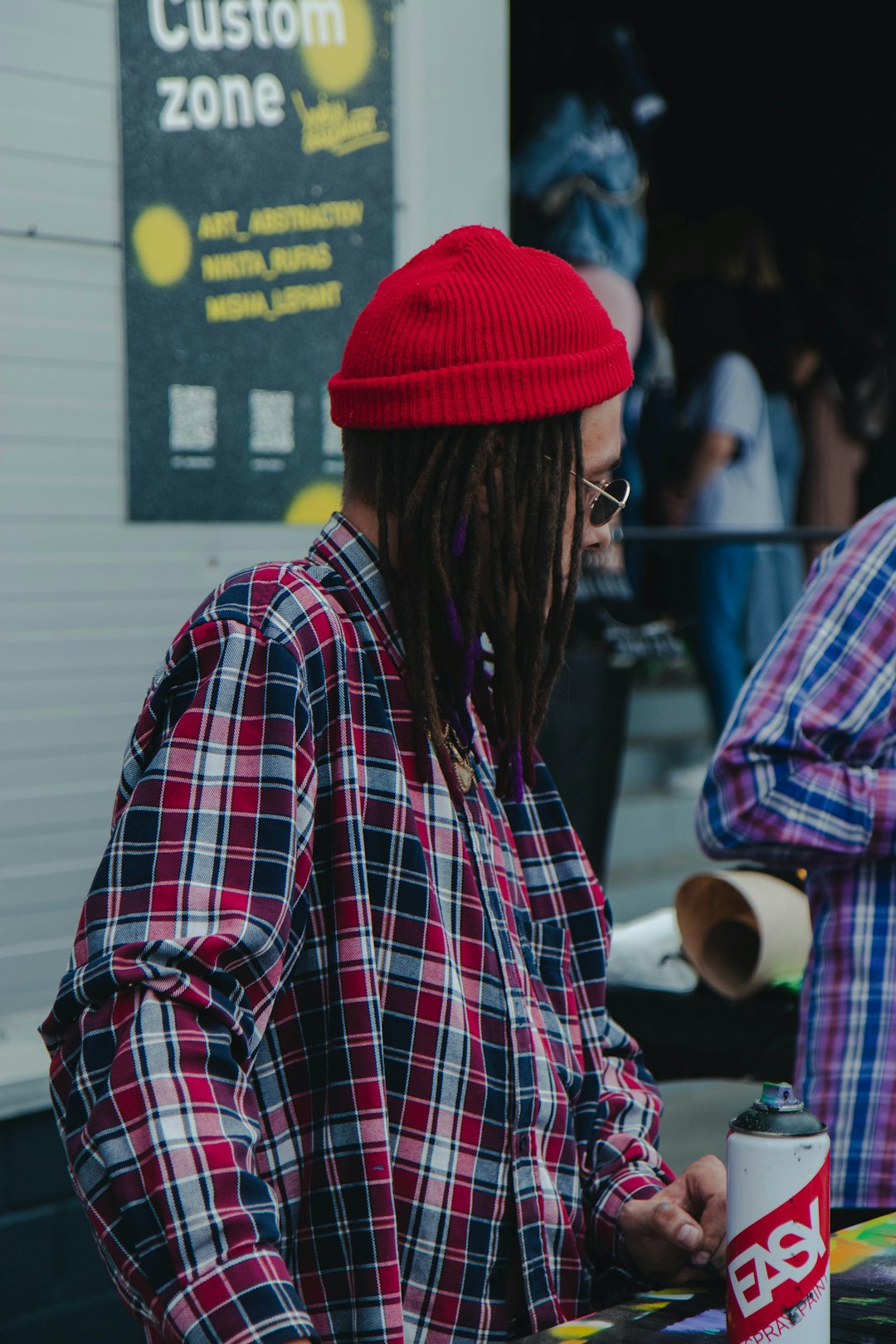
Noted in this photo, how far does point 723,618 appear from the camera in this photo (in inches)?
256

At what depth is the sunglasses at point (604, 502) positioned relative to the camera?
1.42m

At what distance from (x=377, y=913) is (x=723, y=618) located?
17.5 feet

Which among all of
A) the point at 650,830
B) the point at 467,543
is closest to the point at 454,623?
the point at 467,543

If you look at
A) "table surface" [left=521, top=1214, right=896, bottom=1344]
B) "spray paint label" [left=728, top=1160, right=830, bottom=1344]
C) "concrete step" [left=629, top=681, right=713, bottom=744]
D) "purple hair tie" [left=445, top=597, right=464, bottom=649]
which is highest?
"purple hair tie" [left=445, top=597, right=464, bottom=649]

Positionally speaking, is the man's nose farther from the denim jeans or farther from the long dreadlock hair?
the denim jeans

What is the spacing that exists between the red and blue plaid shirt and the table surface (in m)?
0.09

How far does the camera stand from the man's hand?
145 centimetres

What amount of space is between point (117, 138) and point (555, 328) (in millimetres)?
2302

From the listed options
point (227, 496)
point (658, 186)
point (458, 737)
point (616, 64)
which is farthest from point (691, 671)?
point (458, 737)

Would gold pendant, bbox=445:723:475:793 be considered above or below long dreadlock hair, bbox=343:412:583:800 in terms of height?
below

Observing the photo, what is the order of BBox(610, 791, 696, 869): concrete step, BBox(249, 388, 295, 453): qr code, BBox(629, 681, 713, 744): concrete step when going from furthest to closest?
1. BBox(629, 681, 713, 744): concrete step
2. BBox(610, 791, 696, 869): concrete step
3. BBox(249, 388, 295, 453): qr code

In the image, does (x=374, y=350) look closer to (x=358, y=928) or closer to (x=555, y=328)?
(x=555, y=328)

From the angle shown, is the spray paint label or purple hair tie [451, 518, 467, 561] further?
purple hair tie [451, 518, 467, 561]
